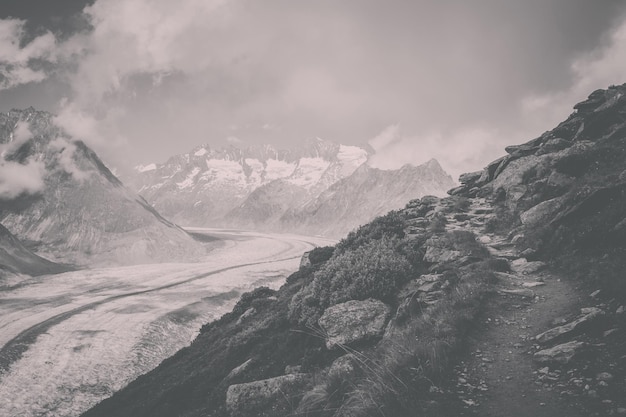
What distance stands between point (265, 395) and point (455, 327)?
181 inches

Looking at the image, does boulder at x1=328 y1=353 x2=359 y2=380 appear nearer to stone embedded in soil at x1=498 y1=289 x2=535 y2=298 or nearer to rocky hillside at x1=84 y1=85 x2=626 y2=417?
rocky hillside at x1=84 y1=85 x2=626 y2=417

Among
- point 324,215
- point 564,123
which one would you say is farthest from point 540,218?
point 324,215

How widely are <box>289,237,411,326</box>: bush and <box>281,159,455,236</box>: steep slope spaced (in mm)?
144397

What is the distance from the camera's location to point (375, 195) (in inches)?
7136

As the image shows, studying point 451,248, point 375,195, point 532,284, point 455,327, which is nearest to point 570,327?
point 455,327

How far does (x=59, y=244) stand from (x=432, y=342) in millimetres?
84223

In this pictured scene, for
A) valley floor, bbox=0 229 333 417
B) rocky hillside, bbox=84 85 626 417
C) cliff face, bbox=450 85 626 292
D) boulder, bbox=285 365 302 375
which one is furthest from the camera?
valley floor, bbox=0 229 333 417

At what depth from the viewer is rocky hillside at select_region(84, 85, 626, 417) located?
5.63 m

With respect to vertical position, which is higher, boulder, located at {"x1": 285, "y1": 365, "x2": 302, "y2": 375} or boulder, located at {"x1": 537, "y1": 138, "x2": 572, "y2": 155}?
boulder, located at {"x1": 537, "y1": 138, "x2": 572, "y2": 155}

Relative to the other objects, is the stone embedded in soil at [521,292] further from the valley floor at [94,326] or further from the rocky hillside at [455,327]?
the valley floor at [94,326]

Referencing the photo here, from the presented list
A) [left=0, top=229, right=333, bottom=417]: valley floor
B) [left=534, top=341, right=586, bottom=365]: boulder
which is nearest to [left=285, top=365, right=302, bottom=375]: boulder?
[left=534, top=341, right=586, bottom=365]: boulder

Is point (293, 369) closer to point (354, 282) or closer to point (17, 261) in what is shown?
point (354, 282)

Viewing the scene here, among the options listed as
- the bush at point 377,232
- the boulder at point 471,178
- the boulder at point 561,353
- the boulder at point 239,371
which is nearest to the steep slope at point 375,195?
the boulder at point 471,178

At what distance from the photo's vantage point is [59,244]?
70375 millimetres
